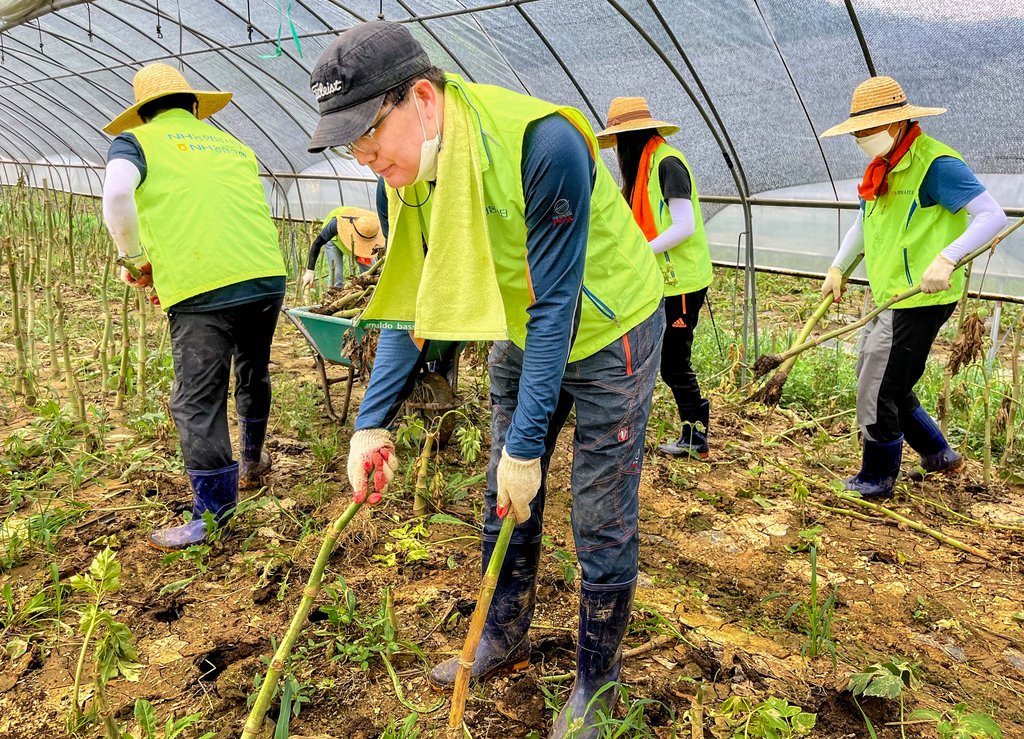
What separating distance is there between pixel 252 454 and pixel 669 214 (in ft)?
7.51

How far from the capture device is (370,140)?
144 cm

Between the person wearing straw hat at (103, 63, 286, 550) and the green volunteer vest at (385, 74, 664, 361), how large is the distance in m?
1.42

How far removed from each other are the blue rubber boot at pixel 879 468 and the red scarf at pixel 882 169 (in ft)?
3.59

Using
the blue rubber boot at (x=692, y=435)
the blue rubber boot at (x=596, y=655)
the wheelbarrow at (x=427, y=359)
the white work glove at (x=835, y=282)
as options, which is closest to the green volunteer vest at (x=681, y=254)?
the white work glove at (x=835, y=282)

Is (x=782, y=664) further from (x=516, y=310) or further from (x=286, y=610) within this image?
(x=286, y=610)

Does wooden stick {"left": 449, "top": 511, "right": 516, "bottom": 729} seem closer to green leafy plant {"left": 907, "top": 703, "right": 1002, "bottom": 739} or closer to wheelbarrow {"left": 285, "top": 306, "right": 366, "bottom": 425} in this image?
green leafy plant {"left": 907, "top": 703, "right": 1002, "bottom": 739}

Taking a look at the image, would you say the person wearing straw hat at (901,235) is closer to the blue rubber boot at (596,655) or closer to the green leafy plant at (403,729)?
the blue rubber boot at (596,655)

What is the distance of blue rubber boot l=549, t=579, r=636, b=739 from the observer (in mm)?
1854

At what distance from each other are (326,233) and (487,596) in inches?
155

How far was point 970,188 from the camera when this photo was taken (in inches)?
110

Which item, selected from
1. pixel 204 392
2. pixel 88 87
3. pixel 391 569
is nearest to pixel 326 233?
pixel 204 392

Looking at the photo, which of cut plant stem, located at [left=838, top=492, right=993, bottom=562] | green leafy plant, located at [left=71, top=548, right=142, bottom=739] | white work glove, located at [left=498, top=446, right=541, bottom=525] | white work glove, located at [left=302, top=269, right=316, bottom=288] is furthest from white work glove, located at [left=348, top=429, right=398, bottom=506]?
white work glove, located at [left=302, top=269, right=316, bottom=288]

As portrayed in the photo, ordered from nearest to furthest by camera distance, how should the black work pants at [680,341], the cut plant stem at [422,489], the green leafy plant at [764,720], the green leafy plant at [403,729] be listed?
the green leafy plant at [764,720]
the green leafy plant at [403,729]
the cut plant stem at [422,489]
the black work pants at [680,341]

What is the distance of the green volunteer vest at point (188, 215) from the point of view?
2.72 meters
